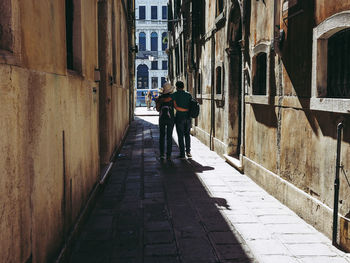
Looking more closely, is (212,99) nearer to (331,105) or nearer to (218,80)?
(218,80)

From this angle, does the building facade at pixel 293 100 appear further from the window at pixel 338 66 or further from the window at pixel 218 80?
the window at pixel 218 80

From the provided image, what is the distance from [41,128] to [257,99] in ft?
15.2

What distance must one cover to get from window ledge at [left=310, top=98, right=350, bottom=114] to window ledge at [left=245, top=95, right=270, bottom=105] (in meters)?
1.67

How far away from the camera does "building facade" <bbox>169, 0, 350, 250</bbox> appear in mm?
4211

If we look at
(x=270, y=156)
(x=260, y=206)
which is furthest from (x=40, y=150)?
(x=270, y=156)

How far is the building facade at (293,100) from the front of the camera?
421 centimetres

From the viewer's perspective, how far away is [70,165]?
399 cm

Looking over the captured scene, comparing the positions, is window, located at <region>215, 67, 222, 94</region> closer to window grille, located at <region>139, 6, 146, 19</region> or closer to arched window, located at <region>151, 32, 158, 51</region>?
window grille, located at <region>139, 6, 146, 19</region>

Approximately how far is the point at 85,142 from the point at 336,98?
3.07 meters

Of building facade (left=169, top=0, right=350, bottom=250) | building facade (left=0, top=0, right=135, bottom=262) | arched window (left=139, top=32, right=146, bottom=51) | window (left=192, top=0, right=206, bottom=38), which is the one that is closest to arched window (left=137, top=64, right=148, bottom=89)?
arched window (left=139, top=32, right=146, bottom=51)

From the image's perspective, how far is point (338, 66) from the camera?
4305 millimetres

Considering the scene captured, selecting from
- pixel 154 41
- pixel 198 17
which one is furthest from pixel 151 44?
pixel 198 17

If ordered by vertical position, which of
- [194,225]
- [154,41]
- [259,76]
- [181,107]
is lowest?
[194,225]

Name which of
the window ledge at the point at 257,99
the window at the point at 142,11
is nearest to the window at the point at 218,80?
the window ledge at the point at 257,99
